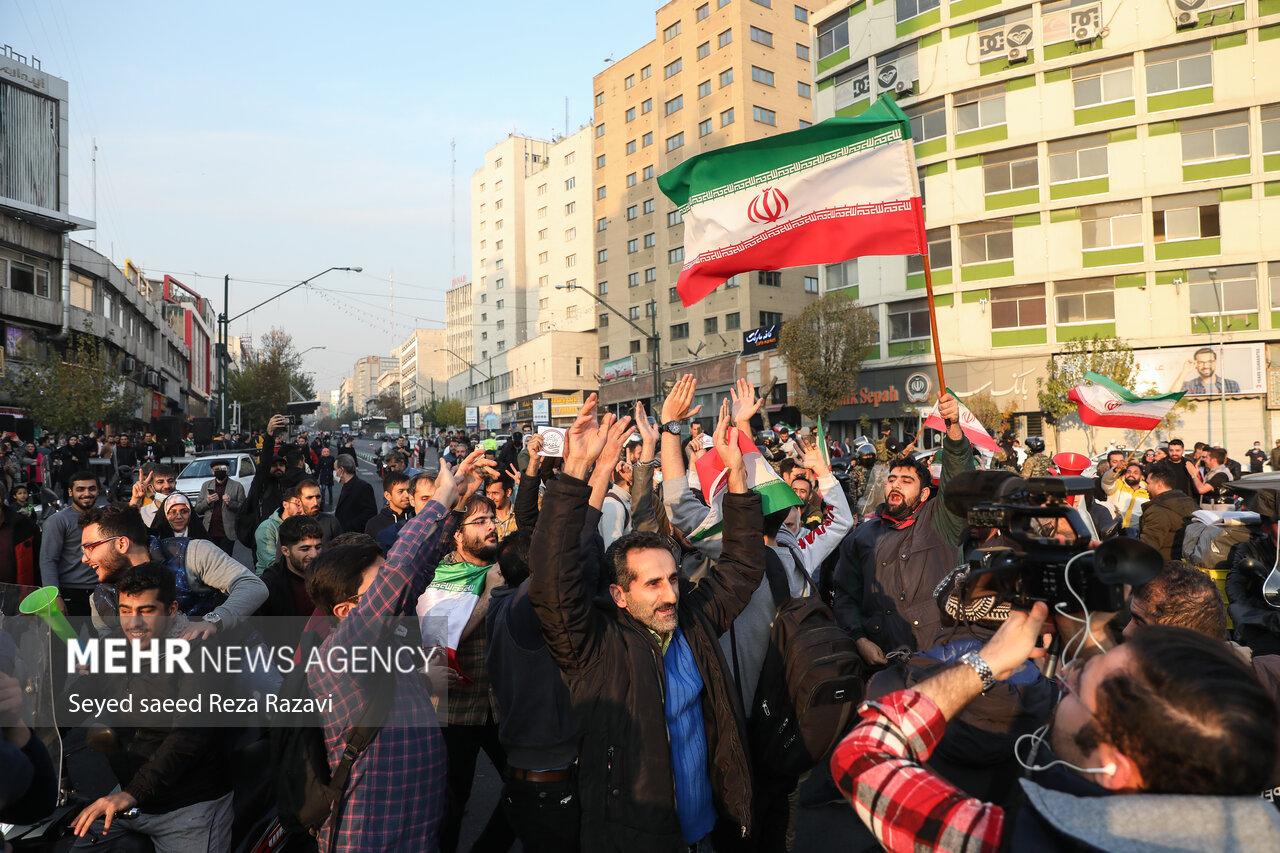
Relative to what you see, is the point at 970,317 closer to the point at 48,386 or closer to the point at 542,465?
the point at 542,465

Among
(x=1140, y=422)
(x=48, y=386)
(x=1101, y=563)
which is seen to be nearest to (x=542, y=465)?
(x=1101, y=563)

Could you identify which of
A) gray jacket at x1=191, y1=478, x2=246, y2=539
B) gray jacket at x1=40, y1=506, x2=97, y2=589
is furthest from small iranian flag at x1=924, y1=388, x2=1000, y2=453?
gray jacket at x1=191, y1=478, x2=246, y2=539

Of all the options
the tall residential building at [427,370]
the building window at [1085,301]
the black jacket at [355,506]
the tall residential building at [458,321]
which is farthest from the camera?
the tall residential building at [427,370]

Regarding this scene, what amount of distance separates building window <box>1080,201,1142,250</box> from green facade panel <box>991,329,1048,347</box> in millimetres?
3703

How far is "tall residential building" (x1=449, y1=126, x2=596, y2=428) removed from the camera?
71250 millimetres

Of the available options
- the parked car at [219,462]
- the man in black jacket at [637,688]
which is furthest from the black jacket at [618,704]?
the parked car at [219,462]

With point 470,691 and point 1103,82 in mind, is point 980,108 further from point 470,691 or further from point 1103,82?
point 470,691

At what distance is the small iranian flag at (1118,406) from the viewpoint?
34.2 ft

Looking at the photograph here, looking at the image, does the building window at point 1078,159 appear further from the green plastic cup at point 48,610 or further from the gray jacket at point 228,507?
the green plastic cup at point 48,610

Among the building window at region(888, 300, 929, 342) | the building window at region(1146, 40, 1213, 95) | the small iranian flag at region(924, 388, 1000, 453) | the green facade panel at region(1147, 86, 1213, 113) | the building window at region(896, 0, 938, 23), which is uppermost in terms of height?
the building window at region(896, 0, 938, 23)

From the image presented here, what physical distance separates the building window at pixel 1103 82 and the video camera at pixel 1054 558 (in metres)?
36.6

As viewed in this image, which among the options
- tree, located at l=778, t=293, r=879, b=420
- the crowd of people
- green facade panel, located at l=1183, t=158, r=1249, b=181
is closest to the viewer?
the crowd of people

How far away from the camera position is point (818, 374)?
119 feet

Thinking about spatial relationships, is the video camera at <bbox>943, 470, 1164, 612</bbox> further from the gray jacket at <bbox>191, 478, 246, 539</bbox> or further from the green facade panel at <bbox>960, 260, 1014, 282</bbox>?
the green facade panel at <bbox>960, 260, 1014, 282</bbox>
